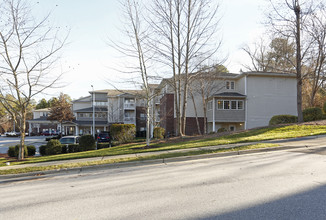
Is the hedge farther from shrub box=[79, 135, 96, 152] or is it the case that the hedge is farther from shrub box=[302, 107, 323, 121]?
shrub box=[302, 107, 323, 121]

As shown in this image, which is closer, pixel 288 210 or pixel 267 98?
pixel 288 210

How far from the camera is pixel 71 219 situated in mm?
4191

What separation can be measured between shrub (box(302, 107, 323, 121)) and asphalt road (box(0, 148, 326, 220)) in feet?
42.4

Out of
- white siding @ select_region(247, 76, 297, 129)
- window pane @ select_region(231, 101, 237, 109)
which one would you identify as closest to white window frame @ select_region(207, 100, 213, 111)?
window pane @ select_region(231, 101, 237, 109)

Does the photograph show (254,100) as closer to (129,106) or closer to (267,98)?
(267,98)

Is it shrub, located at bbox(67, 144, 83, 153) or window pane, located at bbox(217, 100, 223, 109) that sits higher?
window pane, located at bbox(217, 100, 223, 109)

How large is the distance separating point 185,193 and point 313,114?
59.3 feet

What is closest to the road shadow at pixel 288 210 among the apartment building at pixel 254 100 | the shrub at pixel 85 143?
the shrub at pixel 85 143

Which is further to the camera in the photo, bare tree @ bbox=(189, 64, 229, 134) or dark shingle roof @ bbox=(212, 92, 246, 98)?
dark shingle roof @ bbox=(212, 92, 246, 98)

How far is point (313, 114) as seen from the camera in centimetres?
1927

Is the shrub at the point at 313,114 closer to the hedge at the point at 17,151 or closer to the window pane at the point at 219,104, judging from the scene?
the window pane at the point at 219,104

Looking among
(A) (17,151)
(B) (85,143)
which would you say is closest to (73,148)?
(B) (85,143)

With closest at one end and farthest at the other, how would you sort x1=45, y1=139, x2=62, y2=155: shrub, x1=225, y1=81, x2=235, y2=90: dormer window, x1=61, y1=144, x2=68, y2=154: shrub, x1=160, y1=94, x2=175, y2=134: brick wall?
x1=45, y1=139, x2=62, y2=155: shrub → x1=61, y1=144, x2=68, y2=154: shrub → x1=225, y1=81, x2=235, y2=90: dormer window → x1=160, y1=94, x2=175, y2=134: brick wall

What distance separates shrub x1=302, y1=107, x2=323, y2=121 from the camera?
1916cm
